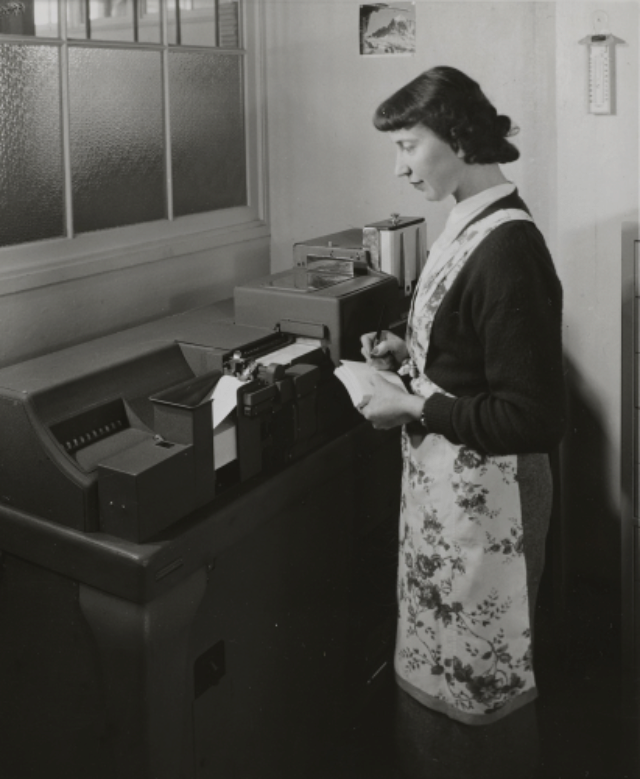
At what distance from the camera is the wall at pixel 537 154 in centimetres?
267

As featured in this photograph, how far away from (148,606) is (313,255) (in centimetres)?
122

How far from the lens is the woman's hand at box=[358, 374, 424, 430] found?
6.09 feet

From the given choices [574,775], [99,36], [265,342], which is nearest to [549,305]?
[265,342]

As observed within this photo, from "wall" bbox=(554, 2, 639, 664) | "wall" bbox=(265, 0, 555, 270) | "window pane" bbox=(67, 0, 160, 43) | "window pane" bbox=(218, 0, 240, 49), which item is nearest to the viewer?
"window pane" bbox=(67, 0, 160, 43)

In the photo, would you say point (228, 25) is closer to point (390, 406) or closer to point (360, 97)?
point (360, 97)

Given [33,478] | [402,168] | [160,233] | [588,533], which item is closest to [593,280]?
[588,533]

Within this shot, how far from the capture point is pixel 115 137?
2.68 m

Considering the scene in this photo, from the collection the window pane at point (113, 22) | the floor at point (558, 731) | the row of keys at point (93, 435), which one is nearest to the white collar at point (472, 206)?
the row of keys at point (93, 435)

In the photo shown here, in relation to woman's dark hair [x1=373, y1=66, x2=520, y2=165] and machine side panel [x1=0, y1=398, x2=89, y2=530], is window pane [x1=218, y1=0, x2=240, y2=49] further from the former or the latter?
machine side panel [x1=0, y1=398, x2=89, y2=530]

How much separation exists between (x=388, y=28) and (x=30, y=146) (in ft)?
4.03

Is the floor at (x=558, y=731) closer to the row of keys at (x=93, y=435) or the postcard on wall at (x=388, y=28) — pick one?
the row of keys at (x=93, y=435)

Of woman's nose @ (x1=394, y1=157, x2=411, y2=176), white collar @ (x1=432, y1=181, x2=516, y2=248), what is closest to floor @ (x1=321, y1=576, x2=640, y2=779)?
white collar @ (x1=432, y1=181, x2=516, y2=248)

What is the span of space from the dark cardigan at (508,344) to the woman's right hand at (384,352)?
299 mm

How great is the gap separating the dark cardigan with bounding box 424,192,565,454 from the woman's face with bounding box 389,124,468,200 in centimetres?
11
